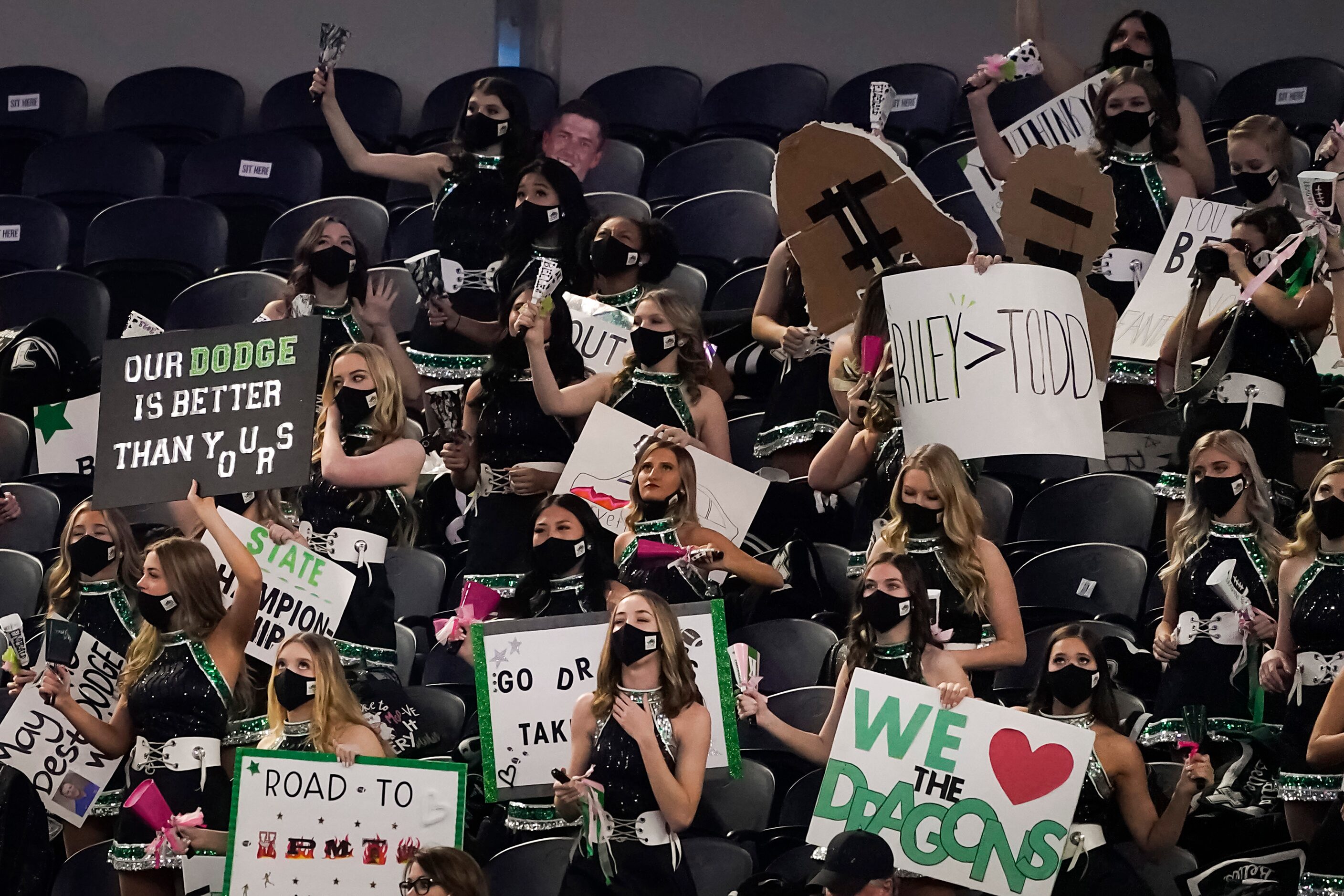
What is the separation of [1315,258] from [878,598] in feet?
5.60

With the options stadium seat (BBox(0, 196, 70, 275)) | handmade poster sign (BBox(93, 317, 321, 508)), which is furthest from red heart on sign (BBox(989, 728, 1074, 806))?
stadium seat (BBox(0, 196, 70, 275))

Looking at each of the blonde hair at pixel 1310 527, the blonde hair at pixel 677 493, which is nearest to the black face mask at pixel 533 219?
the blonde hair at pixel 677 493

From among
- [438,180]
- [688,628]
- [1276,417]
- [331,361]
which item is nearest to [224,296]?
[438,180]

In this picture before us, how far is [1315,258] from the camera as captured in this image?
6344 millimetres

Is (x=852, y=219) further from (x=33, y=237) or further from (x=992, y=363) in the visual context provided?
(x=33, y=237)

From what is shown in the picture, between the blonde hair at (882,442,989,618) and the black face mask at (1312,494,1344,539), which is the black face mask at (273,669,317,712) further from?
the black face mask at (1312,494,1344,539)

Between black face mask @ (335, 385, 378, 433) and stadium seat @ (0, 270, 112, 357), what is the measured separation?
2530mm

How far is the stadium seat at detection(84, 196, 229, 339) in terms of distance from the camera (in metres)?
9.48

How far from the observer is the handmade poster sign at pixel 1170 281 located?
7.07 meters

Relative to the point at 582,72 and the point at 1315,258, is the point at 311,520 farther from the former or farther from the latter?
the point at 582,72

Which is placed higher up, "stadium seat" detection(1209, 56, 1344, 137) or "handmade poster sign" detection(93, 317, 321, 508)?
"stadium seat" detection(1209, 56, 1344, 137)

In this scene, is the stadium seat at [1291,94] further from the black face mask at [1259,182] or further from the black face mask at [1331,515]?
the black face mask at [1331,515]

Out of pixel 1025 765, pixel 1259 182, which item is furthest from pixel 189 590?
pixel 1259 182

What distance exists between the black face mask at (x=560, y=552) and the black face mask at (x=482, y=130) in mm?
2009
